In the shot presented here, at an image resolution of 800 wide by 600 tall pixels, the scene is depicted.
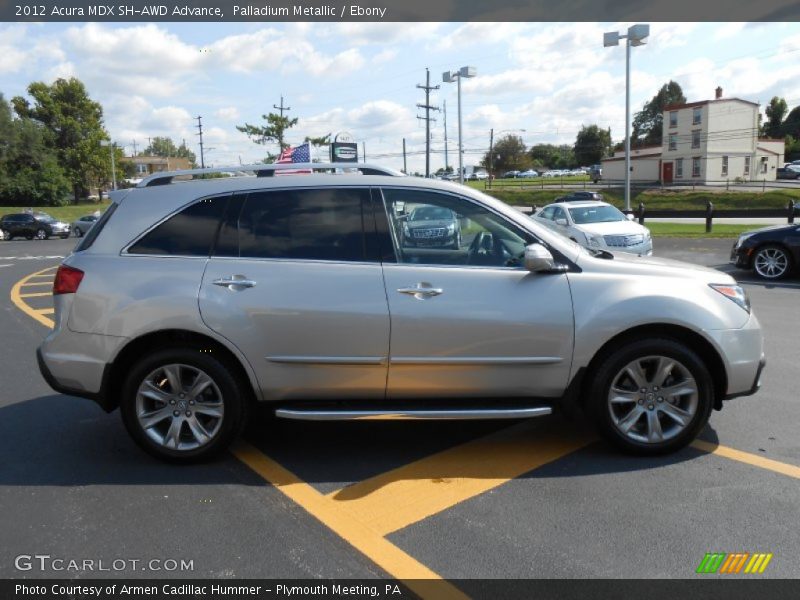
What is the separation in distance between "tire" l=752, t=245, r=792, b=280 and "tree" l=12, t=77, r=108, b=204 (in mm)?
78146

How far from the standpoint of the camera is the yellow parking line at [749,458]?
392cm

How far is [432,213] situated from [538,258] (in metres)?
0.78

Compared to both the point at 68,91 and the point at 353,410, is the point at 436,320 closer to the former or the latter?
the point at 353,410

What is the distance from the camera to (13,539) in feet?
10.8

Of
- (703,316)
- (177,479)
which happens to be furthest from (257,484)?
(703,316)

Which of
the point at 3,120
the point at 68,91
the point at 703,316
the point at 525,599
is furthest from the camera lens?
the point at 68,91

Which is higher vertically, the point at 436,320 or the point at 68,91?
the point at 68,91

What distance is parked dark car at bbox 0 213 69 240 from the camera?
38875mm

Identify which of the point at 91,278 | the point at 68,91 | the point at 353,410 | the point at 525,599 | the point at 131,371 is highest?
the point at 68,91

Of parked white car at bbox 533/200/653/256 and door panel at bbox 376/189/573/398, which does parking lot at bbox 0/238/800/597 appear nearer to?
door panel at bbox 376/189/573/398

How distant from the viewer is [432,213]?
169 inches

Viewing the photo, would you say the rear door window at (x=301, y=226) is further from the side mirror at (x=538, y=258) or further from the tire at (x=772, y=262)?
the tire at (x=772, y=262)

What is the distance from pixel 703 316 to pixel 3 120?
74805 mm
